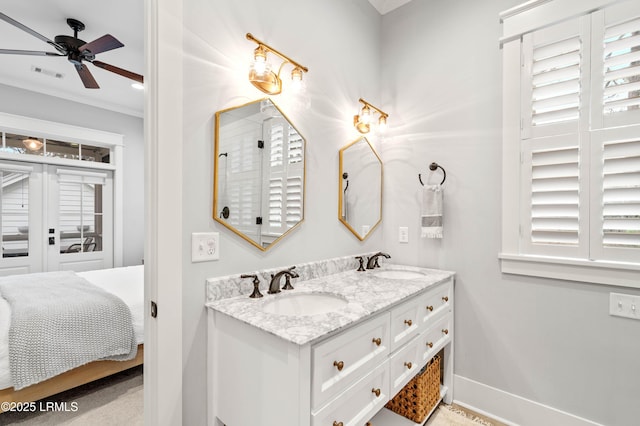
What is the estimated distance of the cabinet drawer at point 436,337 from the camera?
161 cm

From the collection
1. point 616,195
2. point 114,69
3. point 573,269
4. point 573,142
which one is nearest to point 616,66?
point 573,142

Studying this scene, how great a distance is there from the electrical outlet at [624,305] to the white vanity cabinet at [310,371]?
105 cm

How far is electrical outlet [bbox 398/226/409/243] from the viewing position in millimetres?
2266

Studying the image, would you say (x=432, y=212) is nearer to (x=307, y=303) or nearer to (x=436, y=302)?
(x=436, y=302)

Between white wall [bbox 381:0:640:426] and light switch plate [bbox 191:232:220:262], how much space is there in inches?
58.8

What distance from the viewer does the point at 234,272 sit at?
137cm

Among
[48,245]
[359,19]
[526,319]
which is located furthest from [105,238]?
[526,319]

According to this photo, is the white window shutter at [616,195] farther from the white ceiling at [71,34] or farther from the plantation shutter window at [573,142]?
the white ceiling at [71,34]

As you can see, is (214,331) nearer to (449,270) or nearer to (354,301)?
(354,301)

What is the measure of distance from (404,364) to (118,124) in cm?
527

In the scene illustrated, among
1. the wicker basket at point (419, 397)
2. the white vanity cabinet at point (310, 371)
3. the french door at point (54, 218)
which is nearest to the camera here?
the white vanity cabinet at point (310, 371)

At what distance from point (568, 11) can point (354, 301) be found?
1.99 meters

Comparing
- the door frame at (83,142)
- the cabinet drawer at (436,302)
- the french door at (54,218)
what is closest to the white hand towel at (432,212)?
the cabinet drawer at (436,302)

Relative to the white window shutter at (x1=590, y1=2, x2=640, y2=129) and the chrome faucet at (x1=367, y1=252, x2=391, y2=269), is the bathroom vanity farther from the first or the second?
the white window shutter at (x1=590, y1=2, x2=640, y2=129)
